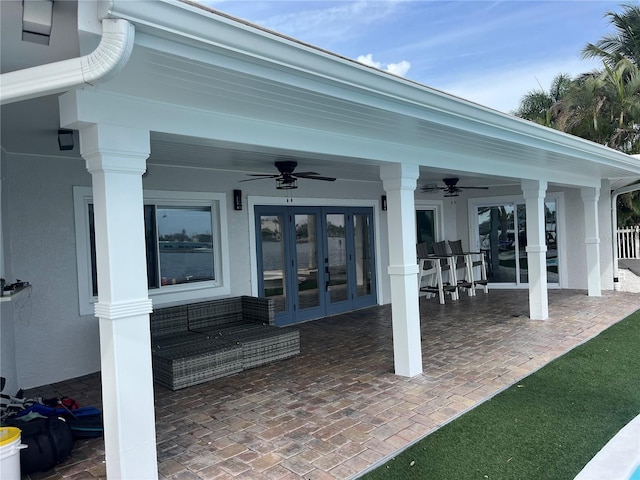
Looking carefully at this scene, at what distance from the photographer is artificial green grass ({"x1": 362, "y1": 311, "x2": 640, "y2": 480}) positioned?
3.17 meters

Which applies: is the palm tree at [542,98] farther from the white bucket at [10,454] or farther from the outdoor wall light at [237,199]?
the white bucket at [10,454]

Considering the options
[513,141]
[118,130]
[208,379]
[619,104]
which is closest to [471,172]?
[513,141]

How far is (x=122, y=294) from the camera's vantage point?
2.87 metres

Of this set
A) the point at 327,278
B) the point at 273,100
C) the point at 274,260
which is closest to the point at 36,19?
the point at 273,100

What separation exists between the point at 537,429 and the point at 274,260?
5138mm

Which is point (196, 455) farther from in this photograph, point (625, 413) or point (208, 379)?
point (625, 413)

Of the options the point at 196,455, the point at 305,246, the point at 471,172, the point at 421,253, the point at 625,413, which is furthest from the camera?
the point at 421,253

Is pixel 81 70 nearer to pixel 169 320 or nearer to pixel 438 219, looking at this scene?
pixel 169 320

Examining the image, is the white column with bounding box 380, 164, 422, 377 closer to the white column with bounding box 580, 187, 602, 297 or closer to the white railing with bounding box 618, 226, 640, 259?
the white column with bounding box 580, 187, 602, 297

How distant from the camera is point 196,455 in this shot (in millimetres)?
3512

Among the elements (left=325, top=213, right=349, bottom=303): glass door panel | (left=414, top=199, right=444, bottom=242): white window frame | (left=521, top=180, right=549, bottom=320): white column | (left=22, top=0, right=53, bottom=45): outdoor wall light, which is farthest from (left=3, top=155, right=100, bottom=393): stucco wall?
(left=414, top=199, right=444, bottom=242): white window frame

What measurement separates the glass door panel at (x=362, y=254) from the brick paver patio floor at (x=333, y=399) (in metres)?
1.85

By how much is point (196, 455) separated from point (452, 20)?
50.6 feet

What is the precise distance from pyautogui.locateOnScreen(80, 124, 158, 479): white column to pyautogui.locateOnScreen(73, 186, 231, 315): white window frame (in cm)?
312
